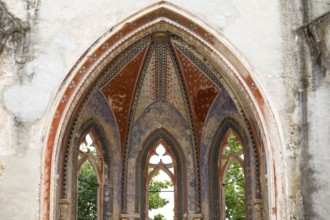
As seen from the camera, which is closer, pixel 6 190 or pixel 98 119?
pixel 6 190

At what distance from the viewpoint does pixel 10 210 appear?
449 inches

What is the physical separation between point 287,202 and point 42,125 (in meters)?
3.77

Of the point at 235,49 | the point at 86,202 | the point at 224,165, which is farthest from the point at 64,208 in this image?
the point at 86,202

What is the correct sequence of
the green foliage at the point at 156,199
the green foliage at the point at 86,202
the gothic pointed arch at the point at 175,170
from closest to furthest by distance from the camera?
the gothic pointed arch at the point at 175,170, the green foliage at the point at 86,202, the green foliage at the point at 156,199

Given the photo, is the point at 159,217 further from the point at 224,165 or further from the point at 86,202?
the point at 224,165

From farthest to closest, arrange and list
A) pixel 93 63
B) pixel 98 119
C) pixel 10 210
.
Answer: pixel 98 119 → pixel 93 63 → pixel 10 210

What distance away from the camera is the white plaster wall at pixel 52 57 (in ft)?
37.9

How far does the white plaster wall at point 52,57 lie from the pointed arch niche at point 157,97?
16cm

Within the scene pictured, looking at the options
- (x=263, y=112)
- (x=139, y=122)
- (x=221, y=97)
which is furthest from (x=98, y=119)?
Answer: (x=263, y=112)

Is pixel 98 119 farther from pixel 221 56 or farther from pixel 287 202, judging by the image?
pixel 287 202

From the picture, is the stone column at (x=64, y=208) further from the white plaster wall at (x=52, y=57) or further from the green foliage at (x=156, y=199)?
the green foliage at (x=156, y=199)

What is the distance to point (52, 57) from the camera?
1216cm

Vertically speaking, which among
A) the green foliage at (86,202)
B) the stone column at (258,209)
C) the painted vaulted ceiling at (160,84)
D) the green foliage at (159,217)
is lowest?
the stone column at (258,209)

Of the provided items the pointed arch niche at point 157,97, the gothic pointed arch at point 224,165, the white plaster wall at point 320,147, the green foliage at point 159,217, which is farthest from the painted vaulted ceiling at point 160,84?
the green foliage at point 159,217
